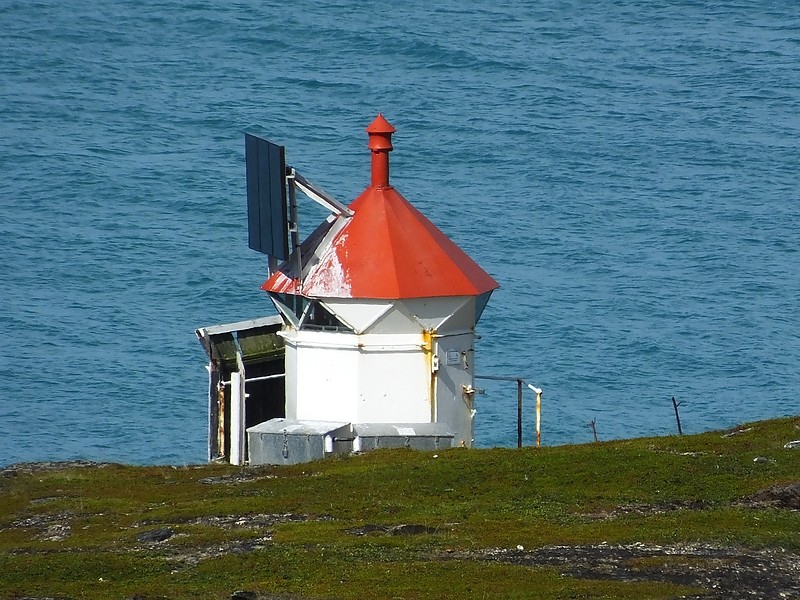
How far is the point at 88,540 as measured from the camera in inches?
1059

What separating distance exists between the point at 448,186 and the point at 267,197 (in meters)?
73.8

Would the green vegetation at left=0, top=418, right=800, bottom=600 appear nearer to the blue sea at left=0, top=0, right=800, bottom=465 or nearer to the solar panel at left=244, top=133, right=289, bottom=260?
the solar panel at left=244, top=133, right=289, bottom=260

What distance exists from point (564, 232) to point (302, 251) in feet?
216

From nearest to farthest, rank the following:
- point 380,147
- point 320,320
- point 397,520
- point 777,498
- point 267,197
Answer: point 397,520 < point 777,498 < point 320,320 < point 380,147 < point 267,197

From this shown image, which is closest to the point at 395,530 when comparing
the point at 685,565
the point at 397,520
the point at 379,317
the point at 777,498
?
the point at 397,520

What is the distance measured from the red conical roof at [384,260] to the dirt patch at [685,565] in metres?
10.8

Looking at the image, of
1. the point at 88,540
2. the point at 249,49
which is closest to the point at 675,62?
the point at 249,49

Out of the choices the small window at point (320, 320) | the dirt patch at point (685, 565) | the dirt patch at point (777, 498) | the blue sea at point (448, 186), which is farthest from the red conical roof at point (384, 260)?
the blue sea at point (448, 186)

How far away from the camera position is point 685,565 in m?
23.5

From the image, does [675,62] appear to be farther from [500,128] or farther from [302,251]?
[302,251]

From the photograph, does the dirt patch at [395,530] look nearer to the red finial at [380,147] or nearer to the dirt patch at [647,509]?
the dirt patch at [647,509]

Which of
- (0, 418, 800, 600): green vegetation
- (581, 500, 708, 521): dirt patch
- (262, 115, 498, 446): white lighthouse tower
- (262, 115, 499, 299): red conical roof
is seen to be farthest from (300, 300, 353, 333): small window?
(581, 500, 708, 521): dirt patch

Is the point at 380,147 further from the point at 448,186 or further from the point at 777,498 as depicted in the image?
the point at 448,186

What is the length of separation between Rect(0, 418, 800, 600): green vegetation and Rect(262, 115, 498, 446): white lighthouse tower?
2.51 m
